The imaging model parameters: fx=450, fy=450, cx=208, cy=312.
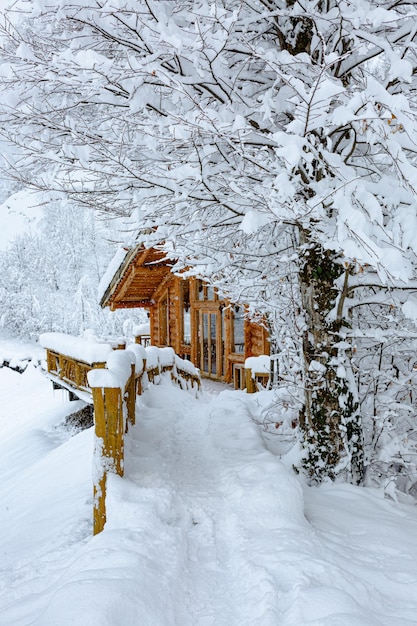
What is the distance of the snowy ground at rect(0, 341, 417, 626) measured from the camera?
2.13 m

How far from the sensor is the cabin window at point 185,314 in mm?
15375

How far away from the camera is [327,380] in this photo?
398 cm

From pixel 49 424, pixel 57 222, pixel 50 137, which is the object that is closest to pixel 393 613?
pixel 50 137

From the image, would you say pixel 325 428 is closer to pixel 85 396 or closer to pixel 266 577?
pixel 266 577

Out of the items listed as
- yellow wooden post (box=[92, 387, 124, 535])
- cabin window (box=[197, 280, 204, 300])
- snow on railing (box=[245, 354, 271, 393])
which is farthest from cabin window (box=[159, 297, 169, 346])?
yellow wooden post (box=[92, 387, 124, 535])

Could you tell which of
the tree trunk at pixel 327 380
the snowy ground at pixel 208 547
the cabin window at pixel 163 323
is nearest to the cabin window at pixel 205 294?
the cabin window at pixel 163 323

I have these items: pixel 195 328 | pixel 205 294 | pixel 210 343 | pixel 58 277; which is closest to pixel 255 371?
pixel 210 343

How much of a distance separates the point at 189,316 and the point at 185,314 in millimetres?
305

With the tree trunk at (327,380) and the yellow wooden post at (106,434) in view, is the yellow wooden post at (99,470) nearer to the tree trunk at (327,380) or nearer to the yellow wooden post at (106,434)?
the yellow wooden post at (106,434)

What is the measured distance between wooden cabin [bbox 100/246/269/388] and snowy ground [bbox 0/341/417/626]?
702cm

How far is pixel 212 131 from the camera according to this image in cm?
276

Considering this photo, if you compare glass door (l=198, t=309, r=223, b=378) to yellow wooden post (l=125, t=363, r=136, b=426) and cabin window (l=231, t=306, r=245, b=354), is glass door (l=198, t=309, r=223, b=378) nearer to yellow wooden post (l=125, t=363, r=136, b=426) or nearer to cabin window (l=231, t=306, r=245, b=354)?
cabin window (l=231, t=306, r=245, b=354)

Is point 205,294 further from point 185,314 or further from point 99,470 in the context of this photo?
point 99,470

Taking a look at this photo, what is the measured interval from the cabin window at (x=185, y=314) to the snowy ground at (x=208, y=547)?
33.3ft
